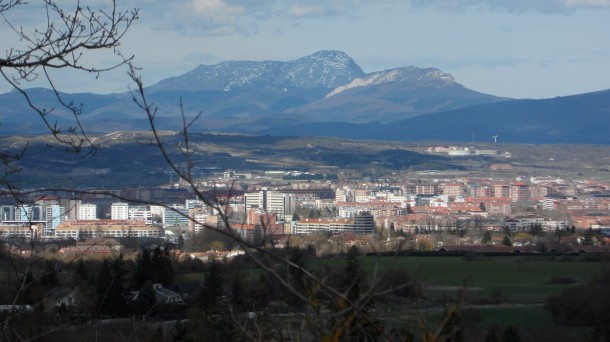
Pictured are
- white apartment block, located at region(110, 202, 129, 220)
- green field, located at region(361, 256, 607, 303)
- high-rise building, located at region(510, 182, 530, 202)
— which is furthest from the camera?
high-rise building, located at region(510, 182, 530, 202)

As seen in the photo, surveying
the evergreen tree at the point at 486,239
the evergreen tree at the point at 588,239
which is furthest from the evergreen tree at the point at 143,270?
the evergreen tree at the point at 588,239

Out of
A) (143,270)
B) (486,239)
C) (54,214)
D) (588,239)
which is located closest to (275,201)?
(486,239)

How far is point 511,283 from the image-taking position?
65.1ft

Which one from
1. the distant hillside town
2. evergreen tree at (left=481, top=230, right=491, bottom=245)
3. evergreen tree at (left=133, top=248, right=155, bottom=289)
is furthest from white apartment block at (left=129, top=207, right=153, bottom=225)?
evergreen tree at (left=133, top=248, right=155, bottom=289)

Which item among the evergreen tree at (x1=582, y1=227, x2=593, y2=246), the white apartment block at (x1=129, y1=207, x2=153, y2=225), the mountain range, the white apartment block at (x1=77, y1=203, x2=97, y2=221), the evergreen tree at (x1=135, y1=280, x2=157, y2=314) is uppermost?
the mountain range

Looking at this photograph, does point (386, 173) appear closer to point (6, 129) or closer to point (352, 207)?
point (352, 207)

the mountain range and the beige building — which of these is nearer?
the beige building

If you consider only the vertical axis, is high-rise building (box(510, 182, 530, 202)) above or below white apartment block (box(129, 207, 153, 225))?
above

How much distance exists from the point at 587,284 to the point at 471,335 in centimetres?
535

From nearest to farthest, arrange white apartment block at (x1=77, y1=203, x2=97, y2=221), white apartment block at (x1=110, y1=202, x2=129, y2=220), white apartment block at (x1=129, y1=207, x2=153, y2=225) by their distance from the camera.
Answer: white apartment block at (x1=77, y1=203, x2=97, y2=221)
white apartment block at (x1=110, y1=202, x2=129, y2=220)
white apartment block at (x1=129, y1=207, x2=153, y2=225)

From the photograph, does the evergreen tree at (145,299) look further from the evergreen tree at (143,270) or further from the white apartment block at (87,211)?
the white apartment block at (87,211)

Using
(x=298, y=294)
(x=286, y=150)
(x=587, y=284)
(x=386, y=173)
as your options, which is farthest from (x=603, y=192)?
(x=298, y=294)

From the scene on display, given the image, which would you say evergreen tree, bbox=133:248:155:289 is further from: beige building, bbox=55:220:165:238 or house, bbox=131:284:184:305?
beige building, bbox=55:220:165:238

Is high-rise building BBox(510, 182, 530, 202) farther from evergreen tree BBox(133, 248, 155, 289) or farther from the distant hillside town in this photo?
evergreen tree BBox(133, 248, 155, 289)
